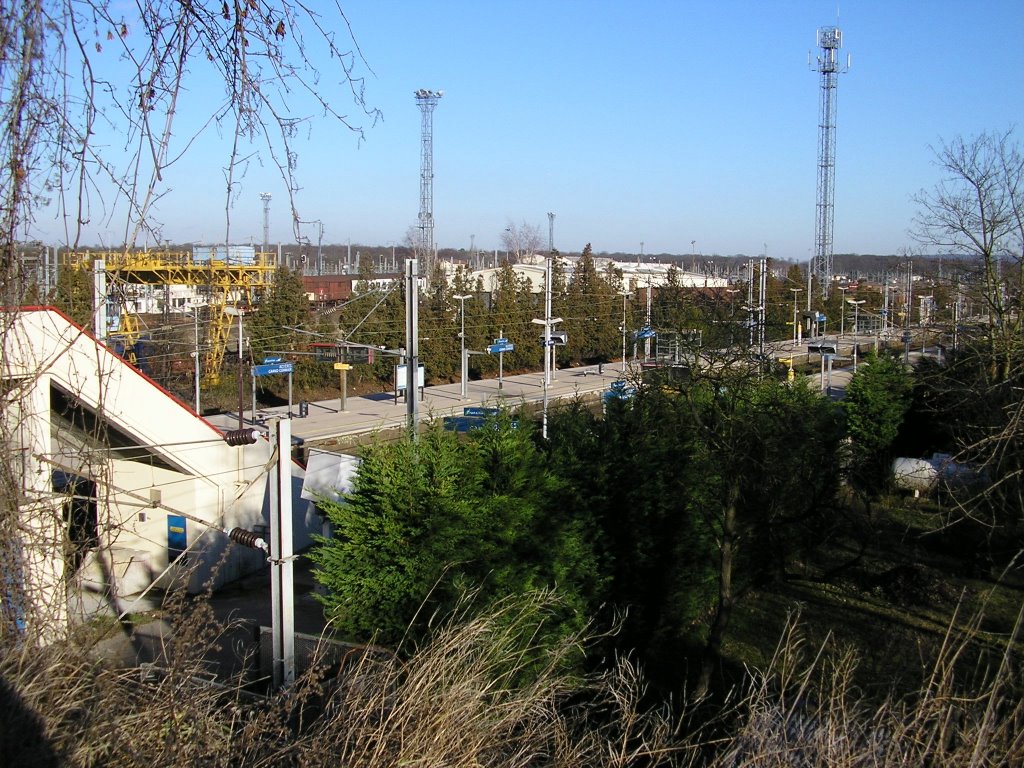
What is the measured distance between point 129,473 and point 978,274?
1053 cm

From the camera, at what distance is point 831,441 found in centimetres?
1324

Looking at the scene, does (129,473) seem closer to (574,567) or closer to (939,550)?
(574,567)

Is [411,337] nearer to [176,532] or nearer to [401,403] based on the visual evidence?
[176,532]

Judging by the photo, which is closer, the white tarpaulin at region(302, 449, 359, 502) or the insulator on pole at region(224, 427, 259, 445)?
the insulator on pole at region(224, 427, 259, 445)

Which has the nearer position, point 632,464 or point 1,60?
point 1,60

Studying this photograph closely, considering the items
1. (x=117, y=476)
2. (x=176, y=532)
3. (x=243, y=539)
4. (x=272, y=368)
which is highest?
(x=243, y=539)

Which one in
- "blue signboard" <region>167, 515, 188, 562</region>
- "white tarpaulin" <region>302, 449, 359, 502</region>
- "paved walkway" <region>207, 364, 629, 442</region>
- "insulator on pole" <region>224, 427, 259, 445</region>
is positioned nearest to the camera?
"insulator on pole" <region>224, 427, 259, 445</region>

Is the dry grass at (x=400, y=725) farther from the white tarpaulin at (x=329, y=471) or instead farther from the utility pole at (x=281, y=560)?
the white tarpaulin at (x=329, y=471)

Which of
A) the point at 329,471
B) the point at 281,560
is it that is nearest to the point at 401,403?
the point at 329,471

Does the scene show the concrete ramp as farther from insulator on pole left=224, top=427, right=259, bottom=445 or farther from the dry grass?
the dry grass

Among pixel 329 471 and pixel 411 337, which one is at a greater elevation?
pixel 411 337

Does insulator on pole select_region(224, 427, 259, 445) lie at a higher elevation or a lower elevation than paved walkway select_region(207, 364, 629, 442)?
higher

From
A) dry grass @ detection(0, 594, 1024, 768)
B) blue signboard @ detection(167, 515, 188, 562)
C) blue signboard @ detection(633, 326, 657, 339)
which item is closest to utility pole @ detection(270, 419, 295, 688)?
dry grass @ detection(0, 594, 1024, 768)

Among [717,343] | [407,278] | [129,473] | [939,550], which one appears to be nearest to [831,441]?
[939,550]
